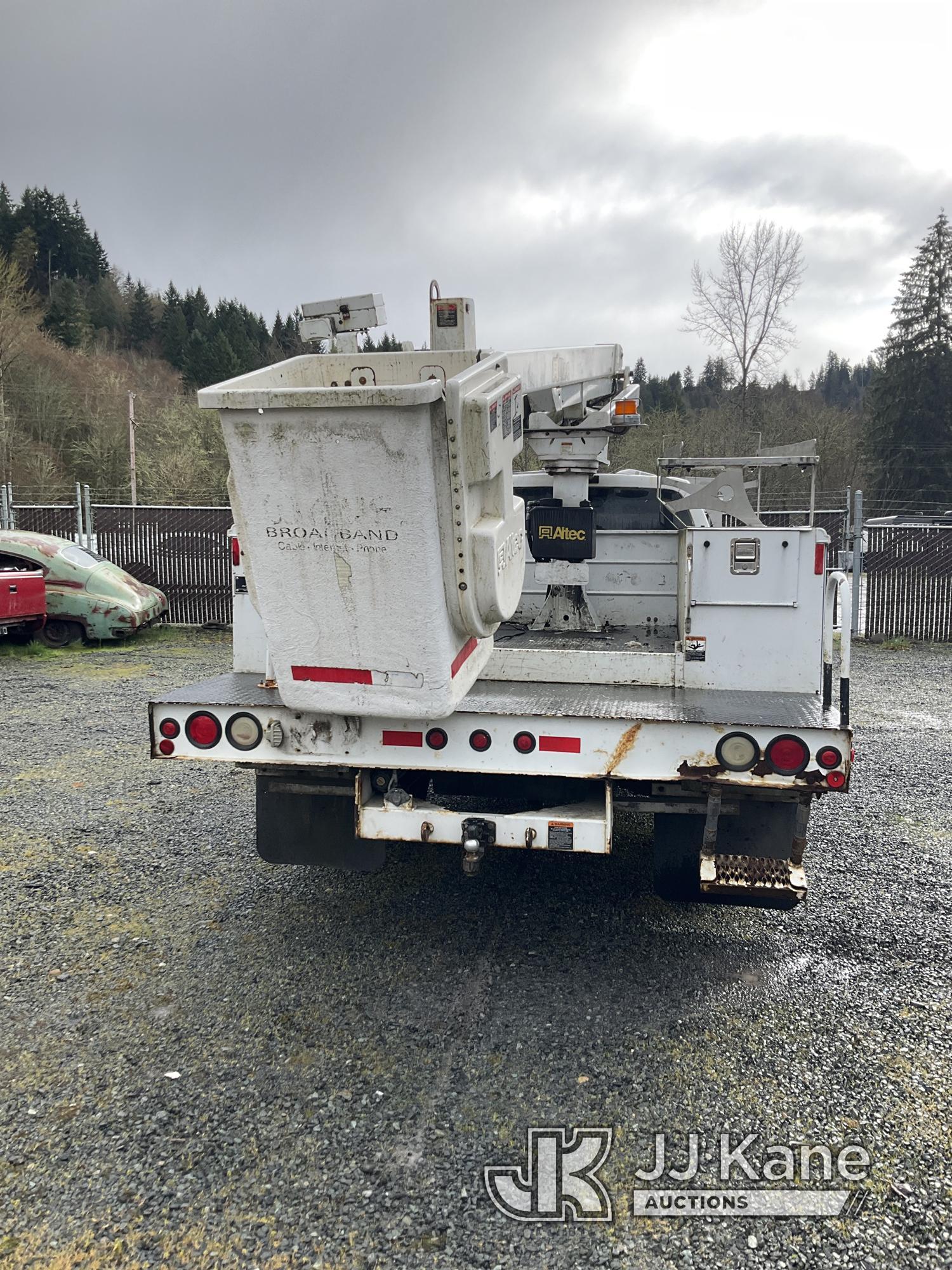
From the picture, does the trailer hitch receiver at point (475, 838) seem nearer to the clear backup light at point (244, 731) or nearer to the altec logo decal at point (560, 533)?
the clear backup light at point (244, 731)

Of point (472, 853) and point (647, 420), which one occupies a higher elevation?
point (647, 420)

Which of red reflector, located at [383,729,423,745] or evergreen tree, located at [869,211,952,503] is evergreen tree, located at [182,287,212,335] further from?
red reflector, located at [383,729,423,745]

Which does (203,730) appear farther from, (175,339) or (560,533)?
(175,339)

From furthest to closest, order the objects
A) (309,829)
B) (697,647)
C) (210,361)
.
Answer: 1. (210,361)
2. (697,647)
3. (309,829)

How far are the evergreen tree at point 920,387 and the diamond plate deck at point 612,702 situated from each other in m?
35.7

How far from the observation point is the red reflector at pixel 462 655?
11.1 feet

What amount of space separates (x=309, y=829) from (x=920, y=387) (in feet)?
133

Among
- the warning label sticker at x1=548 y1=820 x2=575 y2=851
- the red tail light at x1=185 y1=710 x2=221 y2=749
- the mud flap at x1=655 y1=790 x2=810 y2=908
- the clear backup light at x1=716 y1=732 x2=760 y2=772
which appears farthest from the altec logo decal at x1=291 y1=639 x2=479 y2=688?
the mud flap at x1=655 y1=790 x2=810 y2=908

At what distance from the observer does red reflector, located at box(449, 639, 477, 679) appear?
133 inches

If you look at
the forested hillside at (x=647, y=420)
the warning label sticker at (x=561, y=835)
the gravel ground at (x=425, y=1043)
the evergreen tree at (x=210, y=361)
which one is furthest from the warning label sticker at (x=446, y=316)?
the evergreen tree at (x=210, y=361)

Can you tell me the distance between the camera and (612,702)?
152 inches

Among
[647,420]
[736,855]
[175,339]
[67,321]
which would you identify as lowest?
[736,855]

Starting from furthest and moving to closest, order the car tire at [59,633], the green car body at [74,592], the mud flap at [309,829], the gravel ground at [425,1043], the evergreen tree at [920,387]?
the evergreen tree at [920,387], the car tire at [59,633], the green car body at [74,592], the mud flap at [309,829], the gravel ground at [425,1043]

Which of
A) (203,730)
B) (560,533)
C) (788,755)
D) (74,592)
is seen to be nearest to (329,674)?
(203,730)
